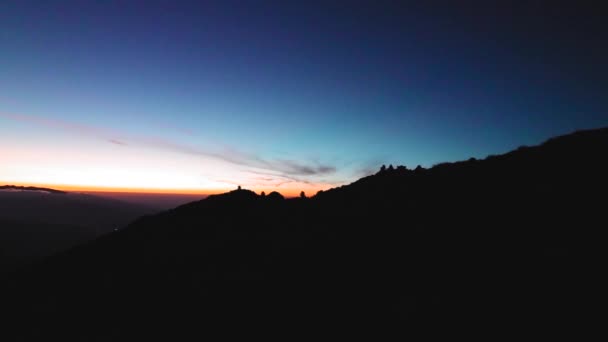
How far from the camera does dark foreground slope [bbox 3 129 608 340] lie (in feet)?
48.3

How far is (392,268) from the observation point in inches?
792

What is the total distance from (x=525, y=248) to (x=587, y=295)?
440 centimetres

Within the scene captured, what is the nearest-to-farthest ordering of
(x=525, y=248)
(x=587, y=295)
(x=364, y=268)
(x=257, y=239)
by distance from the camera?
(x=587, y=295), (x=525, y=248), (x=364, y=268), (x=257, y=239)

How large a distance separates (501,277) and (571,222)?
250 inches

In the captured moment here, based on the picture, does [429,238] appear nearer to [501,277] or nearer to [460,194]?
[501,277]

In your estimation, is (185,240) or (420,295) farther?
(185,240)

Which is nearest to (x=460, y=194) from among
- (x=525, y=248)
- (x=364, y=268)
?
(x=525, y=248)

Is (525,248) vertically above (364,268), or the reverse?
(525,248)

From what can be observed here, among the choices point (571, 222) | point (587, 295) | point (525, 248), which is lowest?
point (587, 295)

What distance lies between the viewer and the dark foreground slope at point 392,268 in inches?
580

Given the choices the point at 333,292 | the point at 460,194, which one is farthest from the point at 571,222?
the point at 333,292

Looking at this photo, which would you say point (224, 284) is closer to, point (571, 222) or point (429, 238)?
point (429, 238)

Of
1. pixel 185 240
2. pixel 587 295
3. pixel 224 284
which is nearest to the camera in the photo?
pixel 587 295

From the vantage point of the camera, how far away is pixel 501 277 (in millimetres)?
15828
